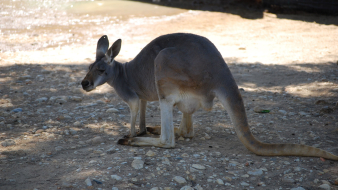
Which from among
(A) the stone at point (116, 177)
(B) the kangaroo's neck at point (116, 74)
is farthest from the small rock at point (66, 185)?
(B) the kangaroo's neck at point (116, 74)

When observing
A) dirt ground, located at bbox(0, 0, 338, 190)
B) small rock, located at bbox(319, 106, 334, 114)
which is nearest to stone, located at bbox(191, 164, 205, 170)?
dirt ground, located at bbox(0, 0, 338, 190)

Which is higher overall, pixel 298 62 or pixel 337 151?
pixel 298 62

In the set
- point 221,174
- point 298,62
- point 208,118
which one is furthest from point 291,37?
point 221,174

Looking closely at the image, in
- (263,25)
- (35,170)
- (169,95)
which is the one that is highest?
(263,25)

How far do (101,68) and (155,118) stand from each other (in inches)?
45.9

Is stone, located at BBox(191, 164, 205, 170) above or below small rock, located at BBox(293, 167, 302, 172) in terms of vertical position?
below

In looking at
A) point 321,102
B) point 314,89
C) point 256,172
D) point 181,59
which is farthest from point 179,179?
point 314,89

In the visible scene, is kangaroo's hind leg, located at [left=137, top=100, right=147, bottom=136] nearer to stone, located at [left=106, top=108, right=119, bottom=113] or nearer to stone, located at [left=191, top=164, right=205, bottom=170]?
stone, located at [left=106, top=108, right=119, bottom=113]

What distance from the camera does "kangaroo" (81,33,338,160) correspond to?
9.56 ft

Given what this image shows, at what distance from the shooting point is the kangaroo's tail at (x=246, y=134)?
2.88 m

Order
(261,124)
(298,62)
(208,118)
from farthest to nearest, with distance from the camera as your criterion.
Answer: (298,62) → (208,118) → (261,124)

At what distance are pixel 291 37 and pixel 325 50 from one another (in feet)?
4.50

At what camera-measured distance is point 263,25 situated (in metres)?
9.66

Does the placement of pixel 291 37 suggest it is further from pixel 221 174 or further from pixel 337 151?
pixel 221 174
